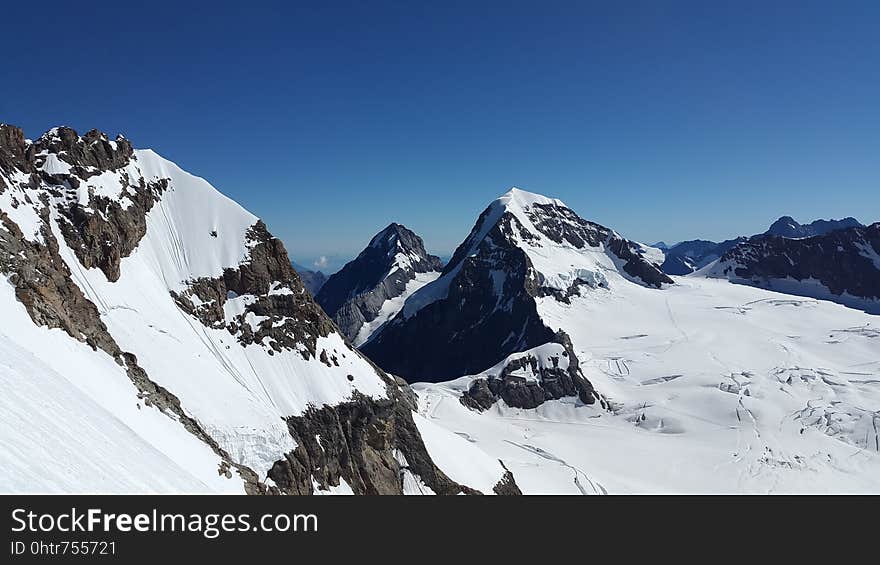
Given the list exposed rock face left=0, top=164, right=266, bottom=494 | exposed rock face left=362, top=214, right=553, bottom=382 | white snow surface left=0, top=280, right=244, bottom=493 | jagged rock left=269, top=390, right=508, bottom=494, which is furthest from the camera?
exposed rock face left=362, top=214, right=553, bottom=382

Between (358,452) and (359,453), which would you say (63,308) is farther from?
(359,453)

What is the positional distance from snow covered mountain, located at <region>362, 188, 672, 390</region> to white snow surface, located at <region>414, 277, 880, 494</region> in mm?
8230

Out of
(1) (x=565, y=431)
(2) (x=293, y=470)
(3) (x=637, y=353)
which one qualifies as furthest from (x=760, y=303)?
(2) (x=293, y=470)

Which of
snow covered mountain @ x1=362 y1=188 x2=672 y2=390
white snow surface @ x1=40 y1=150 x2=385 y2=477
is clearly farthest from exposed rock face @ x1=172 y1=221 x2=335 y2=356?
snow covered mountain @ x1=362 y1=188 x2=672 y2=390

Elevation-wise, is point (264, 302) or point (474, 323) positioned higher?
point (264, 302)

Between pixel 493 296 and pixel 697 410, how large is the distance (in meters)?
70.3

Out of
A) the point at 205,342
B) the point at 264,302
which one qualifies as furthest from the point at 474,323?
the point at 205,342

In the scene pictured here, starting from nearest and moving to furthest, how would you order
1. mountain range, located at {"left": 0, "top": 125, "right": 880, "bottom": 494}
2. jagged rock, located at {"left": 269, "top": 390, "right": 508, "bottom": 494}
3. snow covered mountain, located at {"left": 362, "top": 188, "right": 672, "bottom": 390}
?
mountain range, located at {"left": 0, "top": 125, "right": 880, "bottom": 494}, jagged rock, located at {"left": 269, "top": 390, "right": 508, "bottom": 494}, snow covered mountain, located at {"left": 362, "top": 188, "right": 672, "bottom": 390}

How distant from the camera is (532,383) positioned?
119 meters

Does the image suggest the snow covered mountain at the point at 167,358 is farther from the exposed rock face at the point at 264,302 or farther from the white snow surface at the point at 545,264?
the white snow surface at the point at 545,264

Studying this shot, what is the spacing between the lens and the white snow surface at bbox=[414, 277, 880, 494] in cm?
8150

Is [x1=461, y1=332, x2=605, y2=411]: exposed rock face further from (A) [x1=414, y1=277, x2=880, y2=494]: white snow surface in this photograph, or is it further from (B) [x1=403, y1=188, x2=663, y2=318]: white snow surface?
(B) [x1=403, y1=188, x2=663, y2=318]: white snow surface
